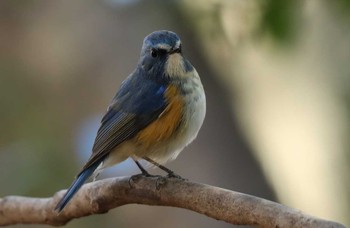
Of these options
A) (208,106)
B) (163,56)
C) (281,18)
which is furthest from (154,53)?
(208,106)

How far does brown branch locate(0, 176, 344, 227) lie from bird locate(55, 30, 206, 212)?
0.41 feet

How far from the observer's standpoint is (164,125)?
327 centimetres

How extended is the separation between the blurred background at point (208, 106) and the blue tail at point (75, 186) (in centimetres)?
98

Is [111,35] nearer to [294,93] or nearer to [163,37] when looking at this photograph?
[294,93]

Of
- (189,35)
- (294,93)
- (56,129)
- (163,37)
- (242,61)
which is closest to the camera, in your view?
(163,37)

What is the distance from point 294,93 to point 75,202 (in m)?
1.97

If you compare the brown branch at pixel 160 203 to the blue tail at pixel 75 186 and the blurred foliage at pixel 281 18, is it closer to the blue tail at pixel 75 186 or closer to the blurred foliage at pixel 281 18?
the blue tail at pixel 75 186

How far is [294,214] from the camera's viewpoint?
2.39m

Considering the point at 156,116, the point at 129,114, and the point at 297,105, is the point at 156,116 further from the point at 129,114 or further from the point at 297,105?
the point at 297,105

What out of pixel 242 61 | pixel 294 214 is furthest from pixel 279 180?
→ pixel 294 214

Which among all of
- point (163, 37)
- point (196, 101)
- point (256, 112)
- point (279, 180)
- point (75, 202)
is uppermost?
point (163, 37)

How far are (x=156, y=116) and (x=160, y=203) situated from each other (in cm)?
42

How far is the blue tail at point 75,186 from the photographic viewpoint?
299cm

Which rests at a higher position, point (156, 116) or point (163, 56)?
point (163, 56)
